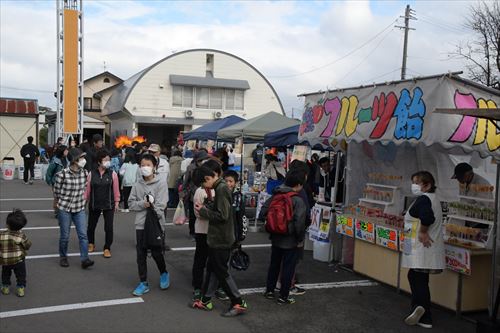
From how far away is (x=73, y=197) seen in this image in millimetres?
6699

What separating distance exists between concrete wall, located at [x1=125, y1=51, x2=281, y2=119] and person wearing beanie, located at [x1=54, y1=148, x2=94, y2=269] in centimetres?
2710

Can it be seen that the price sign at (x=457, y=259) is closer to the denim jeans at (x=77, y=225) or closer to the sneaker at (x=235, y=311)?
the sneaker at (x=235, y=311)

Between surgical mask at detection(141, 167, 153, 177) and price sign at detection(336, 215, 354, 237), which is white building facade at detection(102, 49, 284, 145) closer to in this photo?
price sign at detection(336, 215, 354, 237)

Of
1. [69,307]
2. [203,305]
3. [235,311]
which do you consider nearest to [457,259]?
[235,311]

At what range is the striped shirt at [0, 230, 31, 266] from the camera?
540cm

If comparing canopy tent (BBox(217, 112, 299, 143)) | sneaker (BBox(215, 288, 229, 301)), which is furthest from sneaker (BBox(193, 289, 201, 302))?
canopy tent (BBox(217, 112, 299, 143))

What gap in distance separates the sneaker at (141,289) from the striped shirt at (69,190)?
1.70 metres

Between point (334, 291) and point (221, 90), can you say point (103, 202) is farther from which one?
point (221, 90)

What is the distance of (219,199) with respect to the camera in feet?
16.5

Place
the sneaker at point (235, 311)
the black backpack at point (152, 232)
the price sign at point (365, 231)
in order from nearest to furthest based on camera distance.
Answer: the sneaker at point (235, 311) < the black backpack at point (152, 232) < the price sign at point (365, 231)

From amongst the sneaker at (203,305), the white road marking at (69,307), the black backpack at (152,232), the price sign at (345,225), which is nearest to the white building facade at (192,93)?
the price sign at (345,225)

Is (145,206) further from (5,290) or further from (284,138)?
(284,138)

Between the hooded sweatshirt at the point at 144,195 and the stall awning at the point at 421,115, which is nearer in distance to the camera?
the stall awning at the point at 421,115

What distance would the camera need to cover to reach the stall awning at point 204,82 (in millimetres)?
33500
